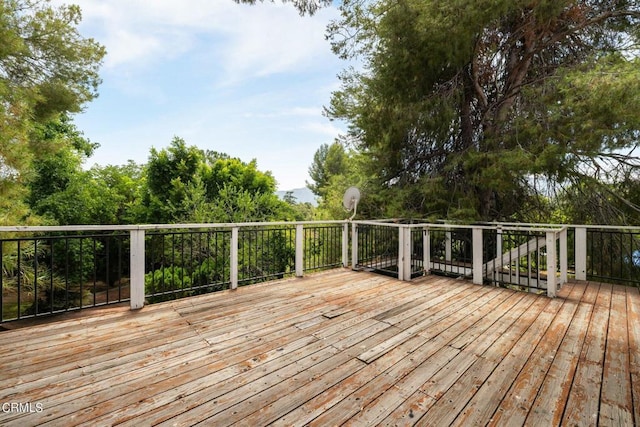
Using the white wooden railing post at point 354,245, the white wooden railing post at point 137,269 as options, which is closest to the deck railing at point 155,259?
the white wooden railing post at point 137,269

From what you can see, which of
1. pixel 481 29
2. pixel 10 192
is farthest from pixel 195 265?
pixel 481 29

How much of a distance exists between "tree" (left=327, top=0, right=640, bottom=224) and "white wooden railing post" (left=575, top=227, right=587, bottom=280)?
3.67 ft

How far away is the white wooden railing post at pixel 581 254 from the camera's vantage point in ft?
15.3

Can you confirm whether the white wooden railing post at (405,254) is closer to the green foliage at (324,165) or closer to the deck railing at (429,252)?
the deck railing at (429,252)

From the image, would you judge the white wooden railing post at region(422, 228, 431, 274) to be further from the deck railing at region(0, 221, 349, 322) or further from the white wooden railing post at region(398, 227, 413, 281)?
the deck railing at region(0, 221, 349, 322)

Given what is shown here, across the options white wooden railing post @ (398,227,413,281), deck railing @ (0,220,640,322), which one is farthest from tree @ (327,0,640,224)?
white wooden railing post @ (398,227,413,281)

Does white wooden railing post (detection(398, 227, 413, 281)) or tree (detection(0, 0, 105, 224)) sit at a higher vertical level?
tree (detection(0, 0, 105, 224))

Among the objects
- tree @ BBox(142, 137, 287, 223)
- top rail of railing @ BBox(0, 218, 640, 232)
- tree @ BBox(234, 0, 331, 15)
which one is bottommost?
top rail of railing @ BBox(0, 218, 640, 232)

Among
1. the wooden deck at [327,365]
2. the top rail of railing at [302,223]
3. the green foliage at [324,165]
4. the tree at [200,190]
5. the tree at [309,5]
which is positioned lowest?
the wooden deck at [327,365]

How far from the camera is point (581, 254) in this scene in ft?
15.5

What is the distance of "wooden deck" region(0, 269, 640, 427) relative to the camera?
1498 mm

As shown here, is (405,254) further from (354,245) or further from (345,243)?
(345,243)

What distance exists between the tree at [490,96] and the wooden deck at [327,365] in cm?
276

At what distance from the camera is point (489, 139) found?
564 cm
